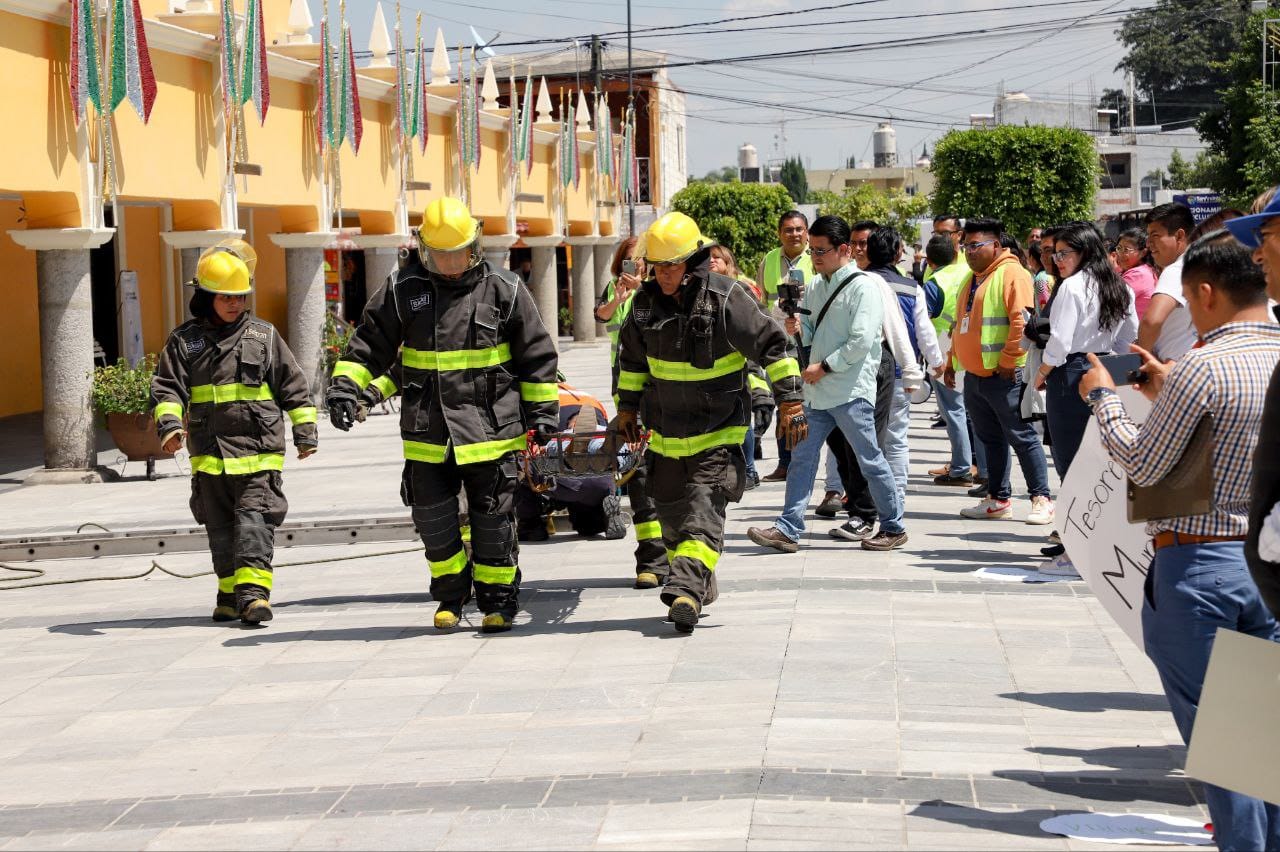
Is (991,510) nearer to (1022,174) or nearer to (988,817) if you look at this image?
(988,817)

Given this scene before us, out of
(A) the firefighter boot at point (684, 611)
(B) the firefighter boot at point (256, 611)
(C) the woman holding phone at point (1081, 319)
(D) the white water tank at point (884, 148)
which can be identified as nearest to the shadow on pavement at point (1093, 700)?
(A) the firefighter boot at point (684, 611)

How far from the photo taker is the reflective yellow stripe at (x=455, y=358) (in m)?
7.92

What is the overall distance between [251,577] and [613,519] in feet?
9.61

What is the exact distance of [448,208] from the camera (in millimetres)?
7887

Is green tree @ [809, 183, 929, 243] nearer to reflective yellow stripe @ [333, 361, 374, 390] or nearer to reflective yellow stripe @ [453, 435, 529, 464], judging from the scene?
reflective yellow stripe @ [453, 435, 529, 464]

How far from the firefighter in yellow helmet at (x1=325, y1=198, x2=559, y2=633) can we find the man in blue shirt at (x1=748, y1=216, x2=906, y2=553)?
2.31 meters

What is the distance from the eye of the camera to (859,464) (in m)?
9.91

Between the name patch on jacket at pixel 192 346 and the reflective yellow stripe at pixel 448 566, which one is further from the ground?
the name patch on jacket at pixel 192 346

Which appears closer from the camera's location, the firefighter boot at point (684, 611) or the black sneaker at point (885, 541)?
the firefighter boot at point (684, 611)

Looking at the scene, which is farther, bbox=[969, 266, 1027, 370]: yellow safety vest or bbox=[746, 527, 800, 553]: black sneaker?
bbox=[969, 266, 1027, 370]: yellow safety vest

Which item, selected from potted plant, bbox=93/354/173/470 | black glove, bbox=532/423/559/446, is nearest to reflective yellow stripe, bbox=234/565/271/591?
black glove, bbox=532/423/559/446

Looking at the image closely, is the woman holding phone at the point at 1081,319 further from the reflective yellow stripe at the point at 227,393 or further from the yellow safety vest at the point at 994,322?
the reflective yellow stripe at the point at 227,393

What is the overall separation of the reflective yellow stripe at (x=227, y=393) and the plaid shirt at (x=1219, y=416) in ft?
17.4

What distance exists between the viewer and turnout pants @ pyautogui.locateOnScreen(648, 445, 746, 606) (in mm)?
7723
